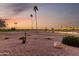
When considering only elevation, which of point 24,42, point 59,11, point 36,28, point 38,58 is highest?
point 59,11

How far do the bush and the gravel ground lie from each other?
0.06 m

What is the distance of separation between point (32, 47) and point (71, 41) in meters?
0.59

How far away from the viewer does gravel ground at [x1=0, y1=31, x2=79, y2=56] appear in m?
3.04

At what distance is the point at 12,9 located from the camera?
3.09 m

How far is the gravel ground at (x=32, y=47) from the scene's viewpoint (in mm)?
3037

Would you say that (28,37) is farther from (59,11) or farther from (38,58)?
(59,11)

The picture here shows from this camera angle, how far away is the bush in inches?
120

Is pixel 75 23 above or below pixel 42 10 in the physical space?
below

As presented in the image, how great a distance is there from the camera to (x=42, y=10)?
10.2 feet

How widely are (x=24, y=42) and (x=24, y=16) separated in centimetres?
40

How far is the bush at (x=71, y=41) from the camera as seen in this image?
3.06 meters

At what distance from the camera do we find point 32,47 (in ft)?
10.0

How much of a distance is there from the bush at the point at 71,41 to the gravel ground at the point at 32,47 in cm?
6

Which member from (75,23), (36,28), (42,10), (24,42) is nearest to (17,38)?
(24,42)
